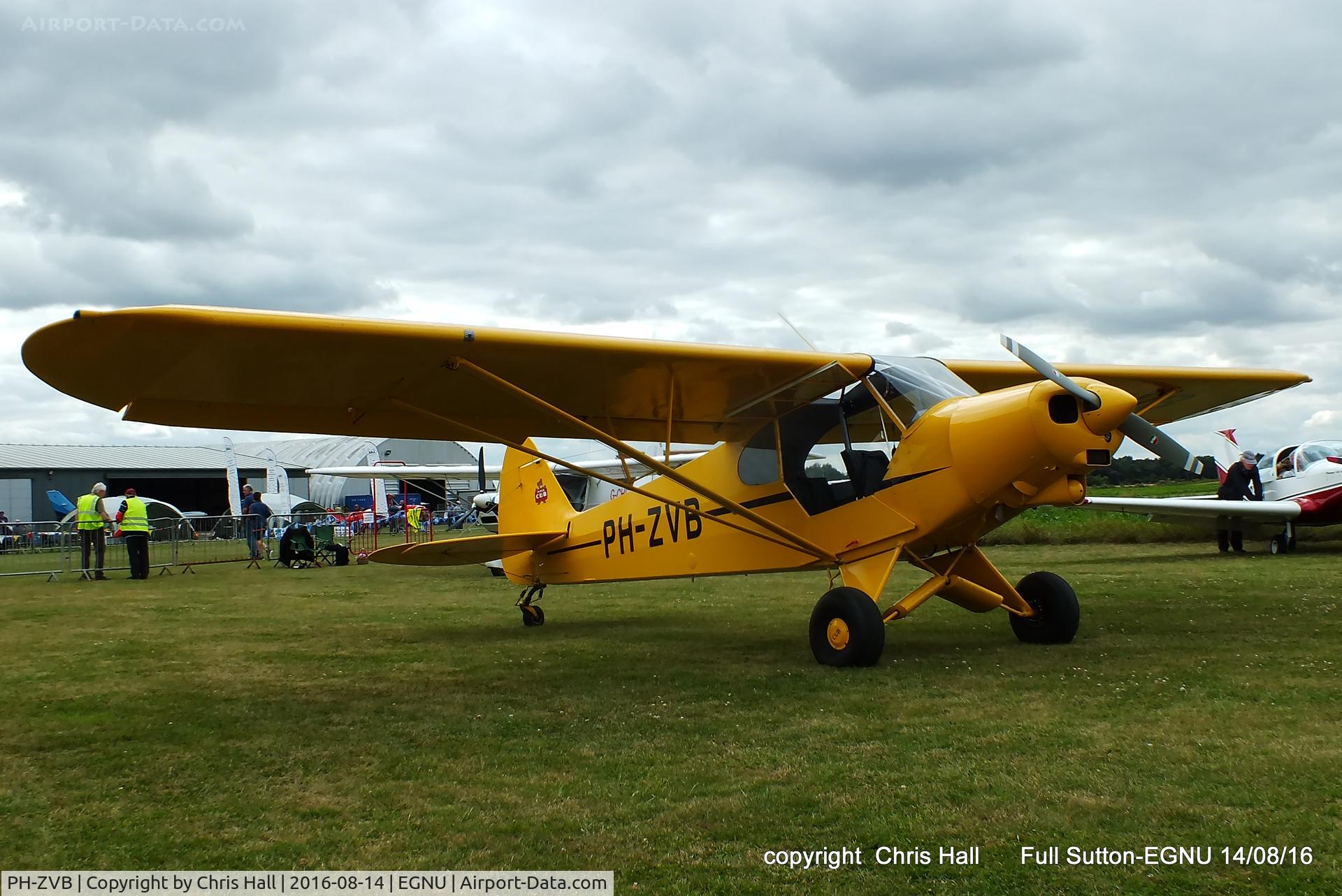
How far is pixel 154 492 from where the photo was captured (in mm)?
62781

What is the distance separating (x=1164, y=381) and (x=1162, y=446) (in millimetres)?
2843

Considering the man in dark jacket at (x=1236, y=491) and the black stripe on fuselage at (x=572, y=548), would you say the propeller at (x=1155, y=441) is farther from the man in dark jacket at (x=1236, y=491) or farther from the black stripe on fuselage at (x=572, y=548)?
the man in dark jacket at (x=1236, y=491)

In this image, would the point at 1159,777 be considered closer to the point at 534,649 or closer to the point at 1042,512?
the point at 534,649

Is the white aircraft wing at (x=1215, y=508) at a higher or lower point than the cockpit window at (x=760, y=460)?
lower

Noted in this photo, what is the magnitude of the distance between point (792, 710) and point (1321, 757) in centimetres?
245

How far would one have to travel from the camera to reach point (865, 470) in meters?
7.23

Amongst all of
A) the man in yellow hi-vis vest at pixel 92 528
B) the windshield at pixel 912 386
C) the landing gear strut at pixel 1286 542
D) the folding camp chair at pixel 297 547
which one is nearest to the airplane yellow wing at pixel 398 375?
the windshield at pixel 912 386

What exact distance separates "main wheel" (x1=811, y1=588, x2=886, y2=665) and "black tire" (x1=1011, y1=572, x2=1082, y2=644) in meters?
1.65

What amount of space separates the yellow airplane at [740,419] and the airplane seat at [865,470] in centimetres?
2

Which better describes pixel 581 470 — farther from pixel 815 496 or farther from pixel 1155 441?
pixel 1155 441

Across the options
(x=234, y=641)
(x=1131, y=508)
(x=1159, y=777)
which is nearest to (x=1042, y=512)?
(x=1131, y=508)

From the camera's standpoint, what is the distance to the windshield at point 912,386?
7047 millimetres

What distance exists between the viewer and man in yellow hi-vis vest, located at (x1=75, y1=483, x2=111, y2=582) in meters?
18.5

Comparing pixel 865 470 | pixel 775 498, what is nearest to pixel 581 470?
pixel 775 498
